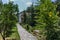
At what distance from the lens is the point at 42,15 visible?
5.26 metres

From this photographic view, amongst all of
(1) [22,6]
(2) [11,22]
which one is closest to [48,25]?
(2) [11,22]

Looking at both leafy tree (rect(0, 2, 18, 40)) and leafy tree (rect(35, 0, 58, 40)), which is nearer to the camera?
leafy tree (rect(35, 0, 58, 40))

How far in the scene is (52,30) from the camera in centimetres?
539

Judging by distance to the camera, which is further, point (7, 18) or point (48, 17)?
point (7, 18)

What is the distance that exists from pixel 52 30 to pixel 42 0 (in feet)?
3.30

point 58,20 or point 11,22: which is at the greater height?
point 58,20

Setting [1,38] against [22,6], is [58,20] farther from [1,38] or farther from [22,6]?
[22,6]

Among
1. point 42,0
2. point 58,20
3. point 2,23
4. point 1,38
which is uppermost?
point 42,0

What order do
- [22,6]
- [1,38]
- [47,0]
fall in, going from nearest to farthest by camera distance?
[47,0]
[1,38]
[22,6]

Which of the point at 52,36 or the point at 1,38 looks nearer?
the point at 52,36

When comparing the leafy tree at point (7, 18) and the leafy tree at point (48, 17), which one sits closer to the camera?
the leafy tree at point (48, 17)

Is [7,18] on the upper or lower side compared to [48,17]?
lower

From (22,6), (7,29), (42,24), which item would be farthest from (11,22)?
(22,6)

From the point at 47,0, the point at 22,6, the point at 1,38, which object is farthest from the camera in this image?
the point at 22,6
